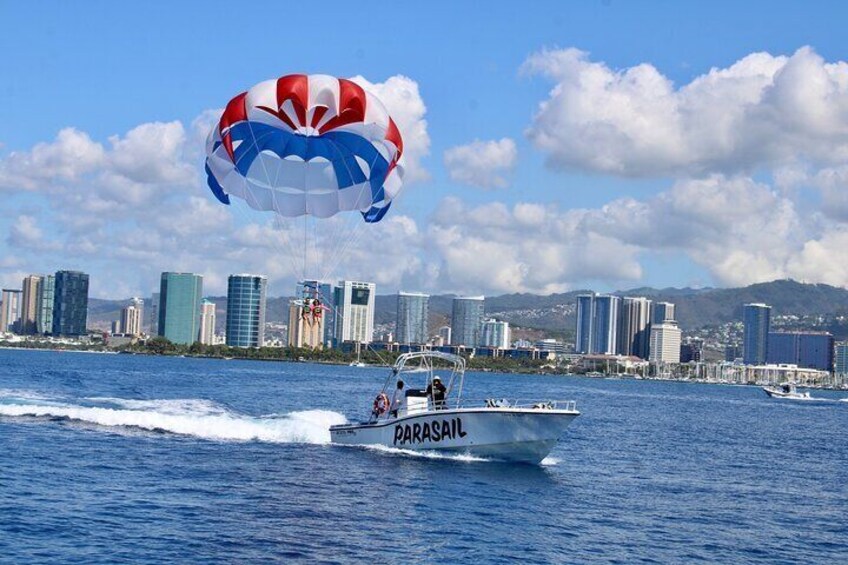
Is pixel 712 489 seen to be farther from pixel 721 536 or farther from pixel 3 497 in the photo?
pixel 3 497

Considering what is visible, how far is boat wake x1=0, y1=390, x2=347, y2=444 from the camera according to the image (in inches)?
1564

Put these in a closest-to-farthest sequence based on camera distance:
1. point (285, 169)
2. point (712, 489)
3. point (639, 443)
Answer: point (712, 489) < point (285, 169) < point (639, 443)

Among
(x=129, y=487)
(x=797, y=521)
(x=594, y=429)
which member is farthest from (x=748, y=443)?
(x=129, y=487)

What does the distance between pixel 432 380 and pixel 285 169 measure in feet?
26.7

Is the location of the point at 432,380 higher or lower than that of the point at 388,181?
lower

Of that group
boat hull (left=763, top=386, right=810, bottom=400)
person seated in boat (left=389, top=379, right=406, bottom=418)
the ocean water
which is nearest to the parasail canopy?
person seated in boat (left=389, top=379, right=406, bottom=418)

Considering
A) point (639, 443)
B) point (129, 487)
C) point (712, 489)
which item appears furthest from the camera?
point (639, 443)

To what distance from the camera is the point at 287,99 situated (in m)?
32.6

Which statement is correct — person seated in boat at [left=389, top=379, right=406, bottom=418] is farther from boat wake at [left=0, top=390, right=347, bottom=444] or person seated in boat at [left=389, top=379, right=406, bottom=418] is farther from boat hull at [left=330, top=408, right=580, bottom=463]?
boat wake at [left=0, top=390, right=347, bottom=444]

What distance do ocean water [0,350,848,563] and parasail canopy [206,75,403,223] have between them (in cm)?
802

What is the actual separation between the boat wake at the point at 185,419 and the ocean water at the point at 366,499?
18 cm

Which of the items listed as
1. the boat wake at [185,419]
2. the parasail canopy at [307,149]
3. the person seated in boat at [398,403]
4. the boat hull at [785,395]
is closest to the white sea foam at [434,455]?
the person seated in boat at [398,403]

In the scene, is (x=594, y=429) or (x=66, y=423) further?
(x=594, y=429)

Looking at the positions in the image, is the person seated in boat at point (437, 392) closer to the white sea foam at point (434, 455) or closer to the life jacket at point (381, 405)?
the white sea foam at point (434, 455)
